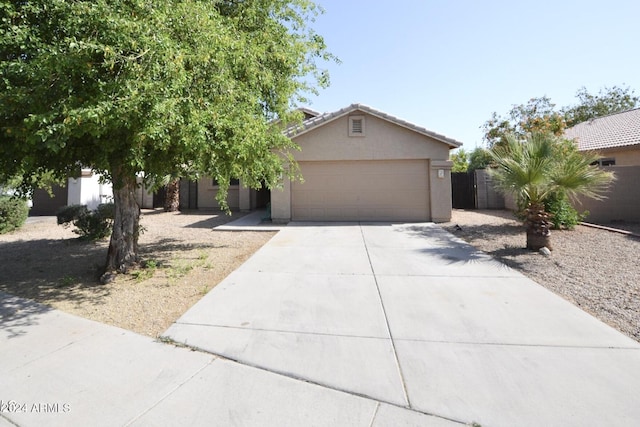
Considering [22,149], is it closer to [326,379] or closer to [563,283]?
[326,379]

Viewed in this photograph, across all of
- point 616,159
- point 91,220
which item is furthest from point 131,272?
point 616,159

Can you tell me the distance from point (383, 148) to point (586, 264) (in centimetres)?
761

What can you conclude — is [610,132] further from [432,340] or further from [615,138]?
[432,340]

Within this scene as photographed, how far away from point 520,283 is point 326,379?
4.27 m

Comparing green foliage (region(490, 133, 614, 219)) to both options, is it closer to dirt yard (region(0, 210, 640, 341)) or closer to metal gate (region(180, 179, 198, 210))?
dirt yard (region(0, 210, 640, 341))

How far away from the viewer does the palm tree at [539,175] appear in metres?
7.73

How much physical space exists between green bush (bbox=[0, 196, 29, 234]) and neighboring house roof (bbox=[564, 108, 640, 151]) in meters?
21.1

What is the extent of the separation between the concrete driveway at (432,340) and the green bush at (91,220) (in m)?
5.51

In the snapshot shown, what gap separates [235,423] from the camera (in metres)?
2.46

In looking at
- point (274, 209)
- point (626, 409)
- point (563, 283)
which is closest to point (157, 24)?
point (626, 409)

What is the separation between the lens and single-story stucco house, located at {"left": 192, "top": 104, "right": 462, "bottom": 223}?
12.7 metres

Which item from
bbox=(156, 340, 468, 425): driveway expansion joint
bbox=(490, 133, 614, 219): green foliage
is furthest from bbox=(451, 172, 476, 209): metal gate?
bbox=(156, 340, 468, 425): driveway expansion joint

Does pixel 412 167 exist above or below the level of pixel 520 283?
above

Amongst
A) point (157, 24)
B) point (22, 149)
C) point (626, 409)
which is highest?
point (157, 24)
